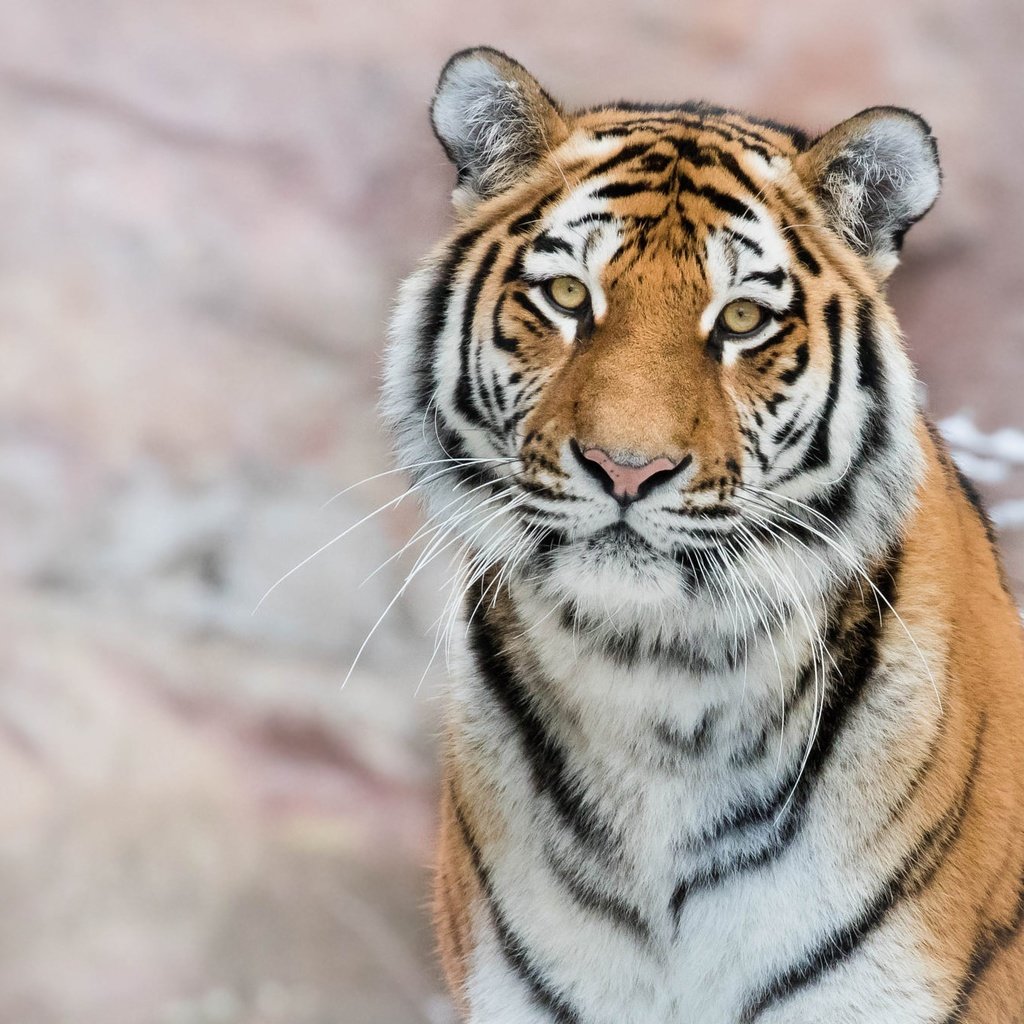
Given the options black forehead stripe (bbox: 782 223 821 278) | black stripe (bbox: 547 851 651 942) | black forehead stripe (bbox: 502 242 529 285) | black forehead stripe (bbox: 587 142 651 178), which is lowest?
black stripe (bbox: 547 851 651 942)

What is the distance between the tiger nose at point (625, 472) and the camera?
3.00 feet

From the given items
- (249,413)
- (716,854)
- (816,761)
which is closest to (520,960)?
(716,854)

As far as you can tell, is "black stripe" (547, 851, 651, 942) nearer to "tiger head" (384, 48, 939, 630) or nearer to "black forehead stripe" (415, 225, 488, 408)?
"tiger head" (384, 48, 939, 630)

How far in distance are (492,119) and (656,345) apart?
0.90ft

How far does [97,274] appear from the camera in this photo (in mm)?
1679

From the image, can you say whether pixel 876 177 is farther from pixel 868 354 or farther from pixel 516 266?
pixel 516 266

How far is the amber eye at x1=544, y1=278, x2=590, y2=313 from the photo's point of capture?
1.02 meters

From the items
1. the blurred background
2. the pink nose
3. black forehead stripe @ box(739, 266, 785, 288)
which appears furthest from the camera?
the blurred background

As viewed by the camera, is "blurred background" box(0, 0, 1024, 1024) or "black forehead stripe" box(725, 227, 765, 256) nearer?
"black forehead stripe" box(725, 227, 765, 256)

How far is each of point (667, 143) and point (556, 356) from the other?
0.23 metres

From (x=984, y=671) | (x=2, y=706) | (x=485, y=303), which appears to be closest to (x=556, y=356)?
(x=485, y=303)

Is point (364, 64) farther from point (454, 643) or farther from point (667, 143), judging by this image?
point (454, 643)

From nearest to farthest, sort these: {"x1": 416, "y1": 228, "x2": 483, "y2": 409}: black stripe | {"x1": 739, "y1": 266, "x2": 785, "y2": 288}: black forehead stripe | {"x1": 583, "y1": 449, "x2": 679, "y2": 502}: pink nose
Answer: {"x1": 583, "y1": 449, "x2": 679, "y2": 502}: pink nose, {"x1": 739, "y1": 266, "x2": 785, "y2": 288}: black forehead stripe, {"x1": 416, "y1": 228, "x2": 483, "y2": 409}: black stripe

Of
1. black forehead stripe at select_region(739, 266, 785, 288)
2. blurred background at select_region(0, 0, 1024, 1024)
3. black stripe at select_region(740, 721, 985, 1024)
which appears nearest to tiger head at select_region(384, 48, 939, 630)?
black forehead stripe at select_region(739, 266, 785, 288)
